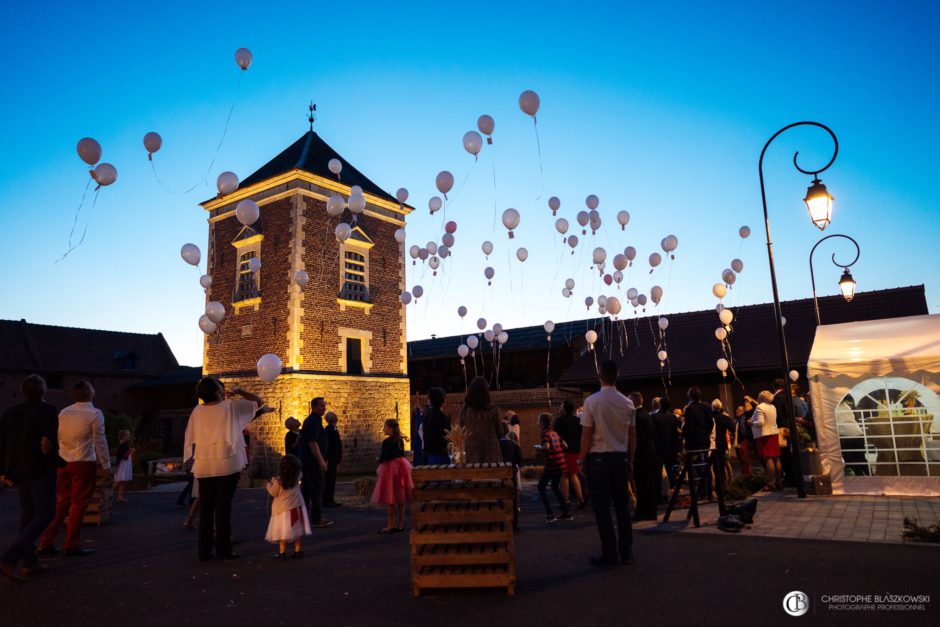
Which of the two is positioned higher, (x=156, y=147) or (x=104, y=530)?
(x=156, y=147)

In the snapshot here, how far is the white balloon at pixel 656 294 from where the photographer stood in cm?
1605

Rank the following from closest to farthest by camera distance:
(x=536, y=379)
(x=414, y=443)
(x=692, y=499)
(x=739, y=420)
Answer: (x=692, y=499), (x=739, y=420), (x=414, y=443), (x=536, y=379)

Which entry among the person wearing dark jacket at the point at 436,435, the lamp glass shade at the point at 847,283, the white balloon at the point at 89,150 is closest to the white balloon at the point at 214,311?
the white balloon at the point at 89,150

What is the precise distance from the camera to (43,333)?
32312 millimetres

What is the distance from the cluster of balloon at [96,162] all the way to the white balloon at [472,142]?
6.08 meters

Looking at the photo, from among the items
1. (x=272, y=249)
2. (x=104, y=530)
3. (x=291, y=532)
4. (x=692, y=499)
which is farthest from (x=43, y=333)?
(x=692, y=499)

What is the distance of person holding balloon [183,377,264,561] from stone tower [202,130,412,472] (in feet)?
43.8

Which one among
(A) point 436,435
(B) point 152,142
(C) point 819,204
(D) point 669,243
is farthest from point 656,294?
(B) point 152,142

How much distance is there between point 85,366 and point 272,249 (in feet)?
60.6

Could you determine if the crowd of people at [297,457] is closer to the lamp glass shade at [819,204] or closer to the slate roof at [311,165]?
the lamp glass shade at [819,204]

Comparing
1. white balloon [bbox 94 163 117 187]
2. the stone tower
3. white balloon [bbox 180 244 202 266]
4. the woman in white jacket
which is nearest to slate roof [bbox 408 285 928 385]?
the stone tower

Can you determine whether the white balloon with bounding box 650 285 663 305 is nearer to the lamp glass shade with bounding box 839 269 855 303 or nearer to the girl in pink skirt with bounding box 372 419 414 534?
the lamp glass shade with bounding box 839 269 855 303

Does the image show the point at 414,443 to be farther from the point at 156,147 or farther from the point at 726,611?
the point at 726,611

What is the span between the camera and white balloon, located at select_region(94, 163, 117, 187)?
28.4ft
